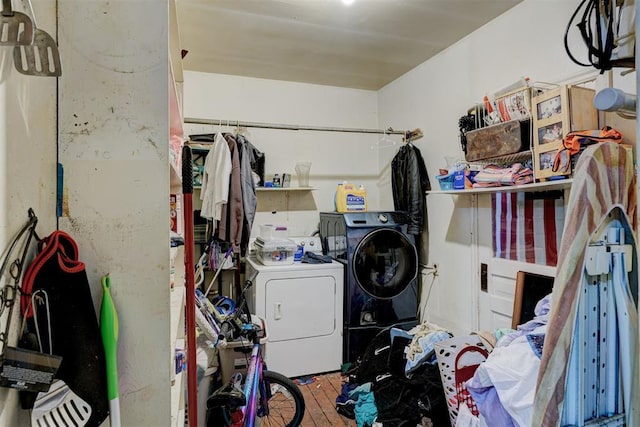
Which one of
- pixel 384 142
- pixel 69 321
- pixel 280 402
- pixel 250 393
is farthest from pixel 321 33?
pixel 280 402

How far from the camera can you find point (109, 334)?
0.85 m

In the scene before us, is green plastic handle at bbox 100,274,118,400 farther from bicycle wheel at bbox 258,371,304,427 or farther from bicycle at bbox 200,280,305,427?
bicycle wheel at bbox 258,371,304,427

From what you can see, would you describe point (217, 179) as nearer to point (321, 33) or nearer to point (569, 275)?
point (321, 33)

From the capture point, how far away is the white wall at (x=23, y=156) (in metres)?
0.66

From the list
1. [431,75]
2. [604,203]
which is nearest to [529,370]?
[604,203]

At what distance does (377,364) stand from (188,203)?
1853mm

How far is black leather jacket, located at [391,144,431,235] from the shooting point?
3.29 m

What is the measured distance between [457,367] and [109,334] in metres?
1.65

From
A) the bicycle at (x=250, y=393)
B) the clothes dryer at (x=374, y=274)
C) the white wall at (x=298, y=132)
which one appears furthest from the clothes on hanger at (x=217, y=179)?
the clothes dryer at (x=374, y=274)

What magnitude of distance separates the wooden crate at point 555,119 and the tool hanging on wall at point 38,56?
6.84 feet

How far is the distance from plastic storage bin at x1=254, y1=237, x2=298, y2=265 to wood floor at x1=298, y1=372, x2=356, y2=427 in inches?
40.8

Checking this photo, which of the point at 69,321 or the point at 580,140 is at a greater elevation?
the point at 580,140

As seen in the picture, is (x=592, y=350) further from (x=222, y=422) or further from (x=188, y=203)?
(x=222, y=422)

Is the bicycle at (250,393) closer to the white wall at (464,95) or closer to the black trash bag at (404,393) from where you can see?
the black trash bag at (404,393)
